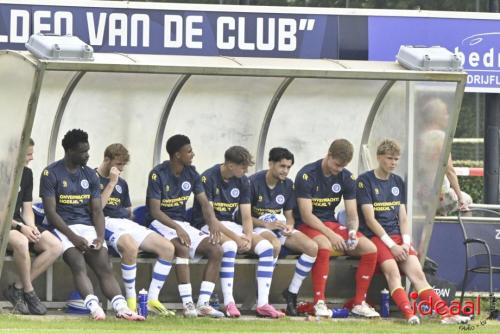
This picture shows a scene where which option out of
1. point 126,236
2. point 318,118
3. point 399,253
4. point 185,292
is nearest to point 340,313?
point 399,253

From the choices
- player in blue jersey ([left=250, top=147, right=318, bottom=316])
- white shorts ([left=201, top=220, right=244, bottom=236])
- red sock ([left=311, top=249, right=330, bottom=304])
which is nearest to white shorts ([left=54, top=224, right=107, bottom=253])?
white shorts ([left=201, top=220, right=244, bottom=236])

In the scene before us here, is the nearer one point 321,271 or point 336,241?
point 321,271

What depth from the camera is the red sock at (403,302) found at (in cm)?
1304

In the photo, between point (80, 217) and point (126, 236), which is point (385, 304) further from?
point (80, 217)

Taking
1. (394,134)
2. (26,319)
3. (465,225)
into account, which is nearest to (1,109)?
(26,319)

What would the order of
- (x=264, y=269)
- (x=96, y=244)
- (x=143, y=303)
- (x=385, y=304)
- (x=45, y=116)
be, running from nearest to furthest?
1. (x=143, y=303)
2. (x=96, y=244)
3. (x=264, y=269)
4. (x=385, y=304)
5. (x=45, y=116)

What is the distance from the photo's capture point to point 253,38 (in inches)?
620

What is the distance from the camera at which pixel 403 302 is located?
13156 mm

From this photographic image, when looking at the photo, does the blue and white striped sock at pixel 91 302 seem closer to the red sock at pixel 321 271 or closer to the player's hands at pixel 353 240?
the red sock at pixel 321 271

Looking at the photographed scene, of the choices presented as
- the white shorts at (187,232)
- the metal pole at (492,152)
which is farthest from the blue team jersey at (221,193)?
the metal pole at (492,152)

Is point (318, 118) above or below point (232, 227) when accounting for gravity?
above

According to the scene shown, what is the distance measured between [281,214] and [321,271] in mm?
713

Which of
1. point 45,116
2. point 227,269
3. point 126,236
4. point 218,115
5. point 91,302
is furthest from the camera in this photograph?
point 218,115

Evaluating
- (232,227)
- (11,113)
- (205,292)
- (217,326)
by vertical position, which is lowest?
(217,326)
